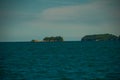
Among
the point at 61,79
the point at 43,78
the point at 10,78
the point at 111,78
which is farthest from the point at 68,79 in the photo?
the point at 10,78

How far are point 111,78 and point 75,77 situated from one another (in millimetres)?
5285

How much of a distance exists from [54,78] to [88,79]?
16.3 feet

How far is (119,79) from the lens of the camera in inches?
1442

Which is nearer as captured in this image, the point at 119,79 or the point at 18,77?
the point at 119,79

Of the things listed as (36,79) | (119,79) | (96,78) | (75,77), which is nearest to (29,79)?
(36,79)

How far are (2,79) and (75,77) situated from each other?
35.1ft

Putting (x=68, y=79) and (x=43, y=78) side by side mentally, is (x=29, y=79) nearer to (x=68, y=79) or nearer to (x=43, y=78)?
(x=43, y=78)

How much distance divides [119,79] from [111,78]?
4.64 ft

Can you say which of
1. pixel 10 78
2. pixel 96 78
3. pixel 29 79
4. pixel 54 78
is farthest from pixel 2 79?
pixel 96 78

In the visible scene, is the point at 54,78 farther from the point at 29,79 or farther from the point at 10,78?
the point at 10,78

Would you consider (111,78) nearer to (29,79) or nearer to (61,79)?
(61,79)

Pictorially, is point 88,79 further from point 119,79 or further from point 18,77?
point 18,77

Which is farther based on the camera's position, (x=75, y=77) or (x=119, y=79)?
(x=75, y=77)

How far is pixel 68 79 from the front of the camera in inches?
1499
